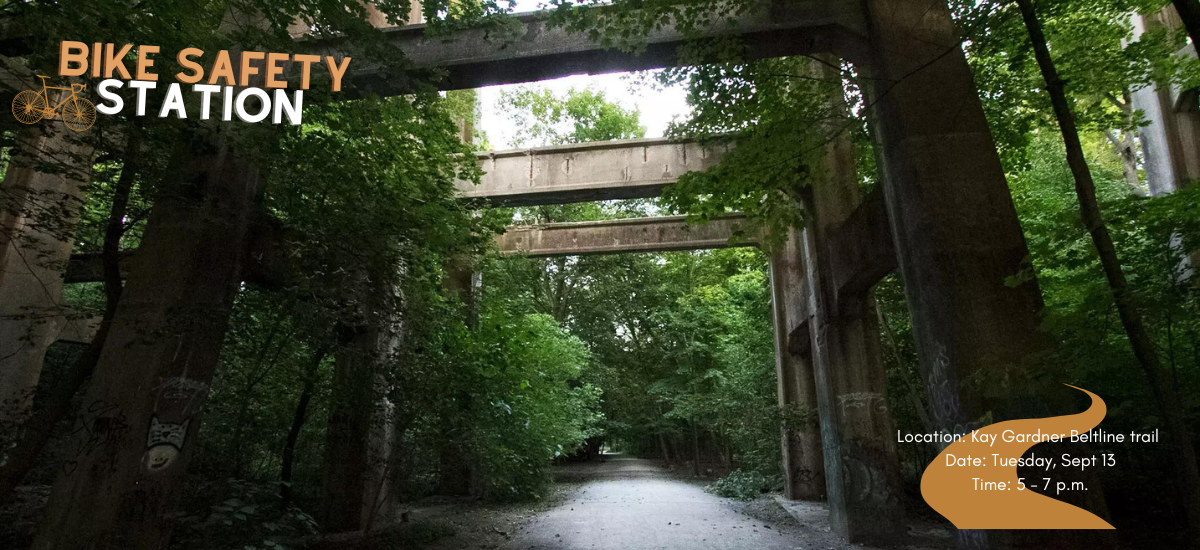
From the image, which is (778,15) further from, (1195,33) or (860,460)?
(860,460)

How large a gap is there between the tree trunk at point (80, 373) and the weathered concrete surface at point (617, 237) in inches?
339

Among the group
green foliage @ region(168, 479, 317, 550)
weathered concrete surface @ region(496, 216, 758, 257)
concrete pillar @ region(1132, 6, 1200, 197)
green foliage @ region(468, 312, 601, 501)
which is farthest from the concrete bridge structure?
concrete pillar @ region(1132, 6, 1200, 197)

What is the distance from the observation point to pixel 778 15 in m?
7.08

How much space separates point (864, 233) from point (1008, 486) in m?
3.65

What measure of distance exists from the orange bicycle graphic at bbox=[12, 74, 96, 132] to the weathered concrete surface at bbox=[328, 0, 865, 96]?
231cm

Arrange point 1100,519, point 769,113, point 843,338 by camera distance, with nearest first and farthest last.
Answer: point 1100,519 < point 769,113 < point 843,338

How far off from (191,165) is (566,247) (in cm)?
922

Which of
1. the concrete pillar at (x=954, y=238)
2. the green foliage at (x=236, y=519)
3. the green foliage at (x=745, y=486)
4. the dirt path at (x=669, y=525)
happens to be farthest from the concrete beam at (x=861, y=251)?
the green foliage at (x=745, y=486)

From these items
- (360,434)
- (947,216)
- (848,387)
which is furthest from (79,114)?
(848,387)

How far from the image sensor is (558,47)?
25.0ft

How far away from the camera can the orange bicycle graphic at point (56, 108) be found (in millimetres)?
5305

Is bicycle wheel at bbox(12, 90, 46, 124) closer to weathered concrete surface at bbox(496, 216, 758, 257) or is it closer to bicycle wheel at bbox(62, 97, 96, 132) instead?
bicycle wheel at bbox(62, 97, 96, 132)

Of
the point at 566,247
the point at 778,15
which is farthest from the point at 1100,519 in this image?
the point at 566,247

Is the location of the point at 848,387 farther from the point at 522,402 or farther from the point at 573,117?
the point at 573,117
